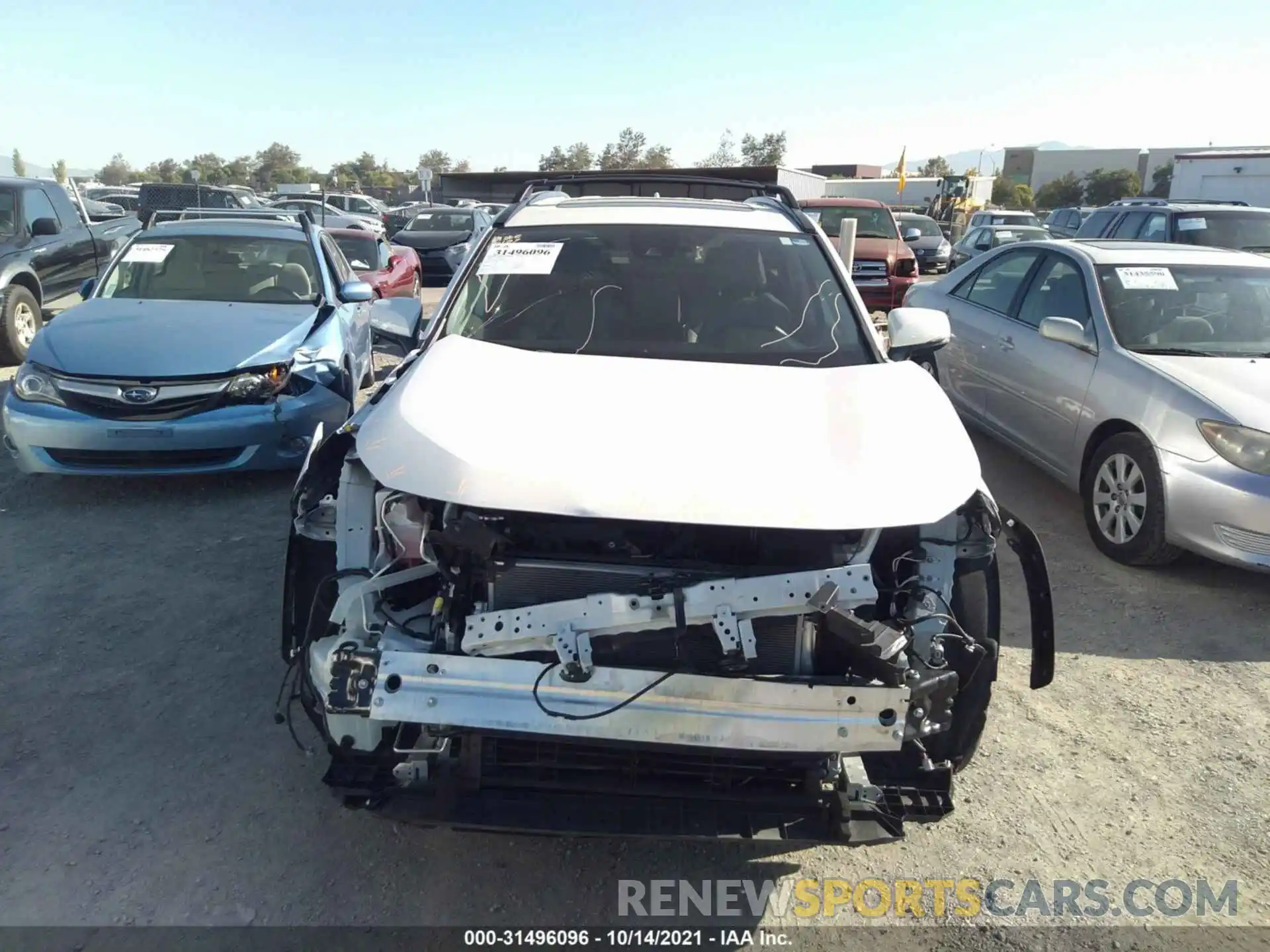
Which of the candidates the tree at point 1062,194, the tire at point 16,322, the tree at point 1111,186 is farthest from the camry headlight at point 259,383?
the tree at point 1062,194

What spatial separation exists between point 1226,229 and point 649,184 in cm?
856

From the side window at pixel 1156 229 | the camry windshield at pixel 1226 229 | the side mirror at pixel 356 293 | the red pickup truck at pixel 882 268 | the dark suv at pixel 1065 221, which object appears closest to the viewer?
the side mirror at pixel 356 293

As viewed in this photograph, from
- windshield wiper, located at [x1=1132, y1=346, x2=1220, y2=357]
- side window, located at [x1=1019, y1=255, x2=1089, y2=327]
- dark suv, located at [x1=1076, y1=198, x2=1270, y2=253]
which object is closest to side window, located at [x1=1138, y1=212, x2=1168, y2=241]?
dark suv, located at [x1=1076, y1=198, x2=1270, y2=253]

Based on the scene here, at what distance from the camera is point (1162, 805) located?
9.86 feet

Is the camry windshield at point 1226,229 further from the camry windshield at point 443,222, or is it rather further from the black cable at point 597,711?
the camry windshield at point 443,222

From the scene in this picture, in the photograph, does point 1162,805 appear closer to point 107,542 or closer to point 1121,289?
point 1121,289

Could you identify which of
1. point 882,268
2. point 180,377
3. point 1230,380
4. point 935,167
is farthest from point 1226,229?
point 935,167

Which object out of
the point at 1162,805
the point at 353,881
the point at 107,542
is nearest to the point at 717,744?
the point at 353,881

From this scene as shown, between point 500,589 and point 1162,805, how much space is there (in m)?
2.39

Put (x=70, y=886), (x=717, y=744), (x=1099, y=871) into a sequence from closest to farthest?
(x=717, y=744) → (x=70, y=886) → (x=1099, y=871)

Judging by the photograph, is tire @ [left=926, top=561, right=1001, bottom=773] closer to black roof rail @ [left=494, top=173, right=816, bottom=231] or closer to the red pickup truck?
black roof rail @ [left=494, top=173, right=816, bottom=231]

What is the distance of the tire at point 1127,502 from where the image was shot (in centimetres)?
459

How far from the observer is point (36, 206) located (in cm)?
970

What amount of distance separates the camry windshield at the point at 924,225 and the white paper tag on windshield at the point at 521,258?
57.2ft
